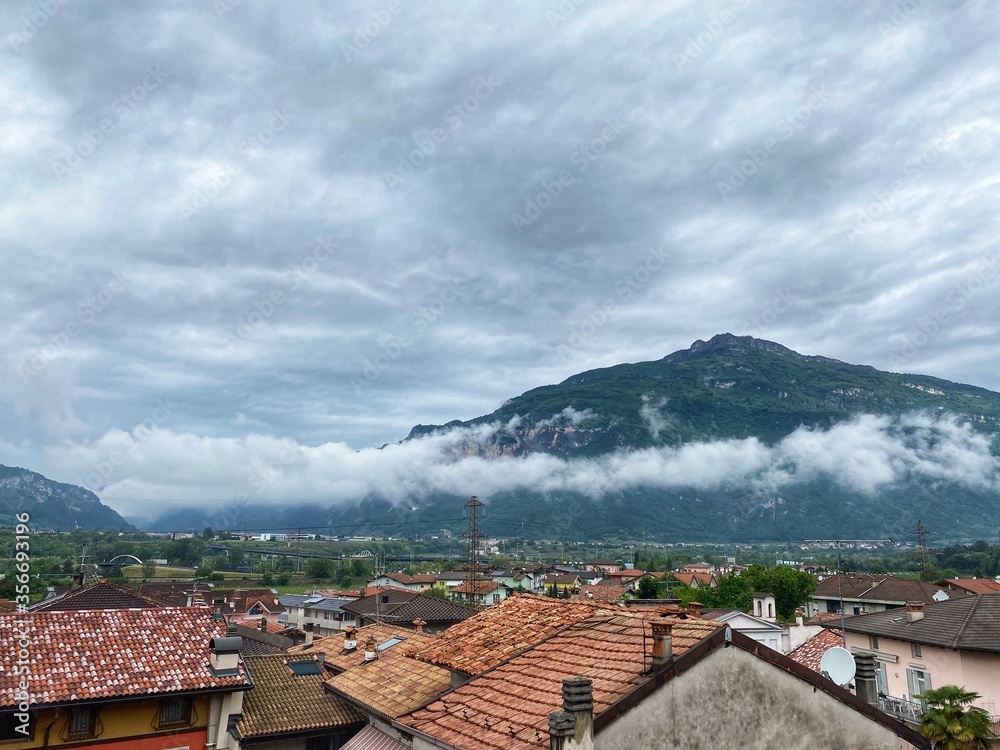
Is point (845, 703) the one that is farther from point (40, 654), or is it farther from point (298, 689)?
point (40, 654)

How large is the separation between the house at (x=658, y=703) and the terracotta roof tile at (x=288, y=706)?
760 cm

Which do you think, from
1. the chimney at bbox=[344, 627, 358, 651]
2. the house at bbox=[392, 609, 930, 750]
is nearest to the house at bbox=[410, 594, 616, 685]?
the house at bbox=[392, 609, 930, 750]

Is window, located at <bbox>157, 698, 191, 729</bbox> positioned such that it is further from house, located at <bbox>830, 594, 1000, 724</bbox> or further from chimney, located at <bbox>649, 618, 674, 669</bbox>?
house, located at <bbox>830, 594, 1000, 724</bbox>

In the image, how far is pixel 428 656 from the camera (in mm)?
Answer: 21047

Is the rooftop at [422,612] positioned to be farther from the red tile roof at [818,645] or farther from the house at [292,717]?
the house at [292,717]

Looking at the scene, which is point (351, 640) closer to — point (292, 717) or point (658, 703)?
point (292, 717)

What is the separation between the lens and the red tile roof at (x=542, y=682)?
1310 centimetres

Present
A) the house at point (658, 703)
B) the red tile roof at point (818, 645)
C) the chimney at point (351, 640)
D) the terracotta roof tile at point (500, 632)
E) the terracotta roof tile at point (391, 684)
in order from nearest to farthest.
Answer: the house at point (658, 703) → the terracotta roof tile at point (500, 632) → the terracotta roof tile at point (391, 684) → the chimney at point (351, 640) → the red tile roof at point (818, 645)

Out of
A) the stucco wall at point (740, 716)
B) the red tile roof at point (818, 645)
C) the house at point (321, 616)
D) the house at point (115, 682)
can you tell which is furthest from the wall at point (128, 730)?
the house at point (321, 616)

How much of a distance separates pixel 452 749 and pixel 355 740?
27.1 ft

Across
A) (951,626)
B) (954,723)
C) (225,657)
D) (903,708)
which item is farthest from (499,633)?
(951,626)

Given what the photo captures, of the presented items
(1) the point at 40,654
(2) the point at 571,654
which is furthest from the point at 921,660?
(1) the point at 40,654

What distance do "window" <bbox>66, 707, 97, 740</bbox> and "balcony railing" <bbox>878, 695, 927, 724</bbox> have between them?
30.9 m

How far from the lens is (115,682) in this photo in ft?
62.8
